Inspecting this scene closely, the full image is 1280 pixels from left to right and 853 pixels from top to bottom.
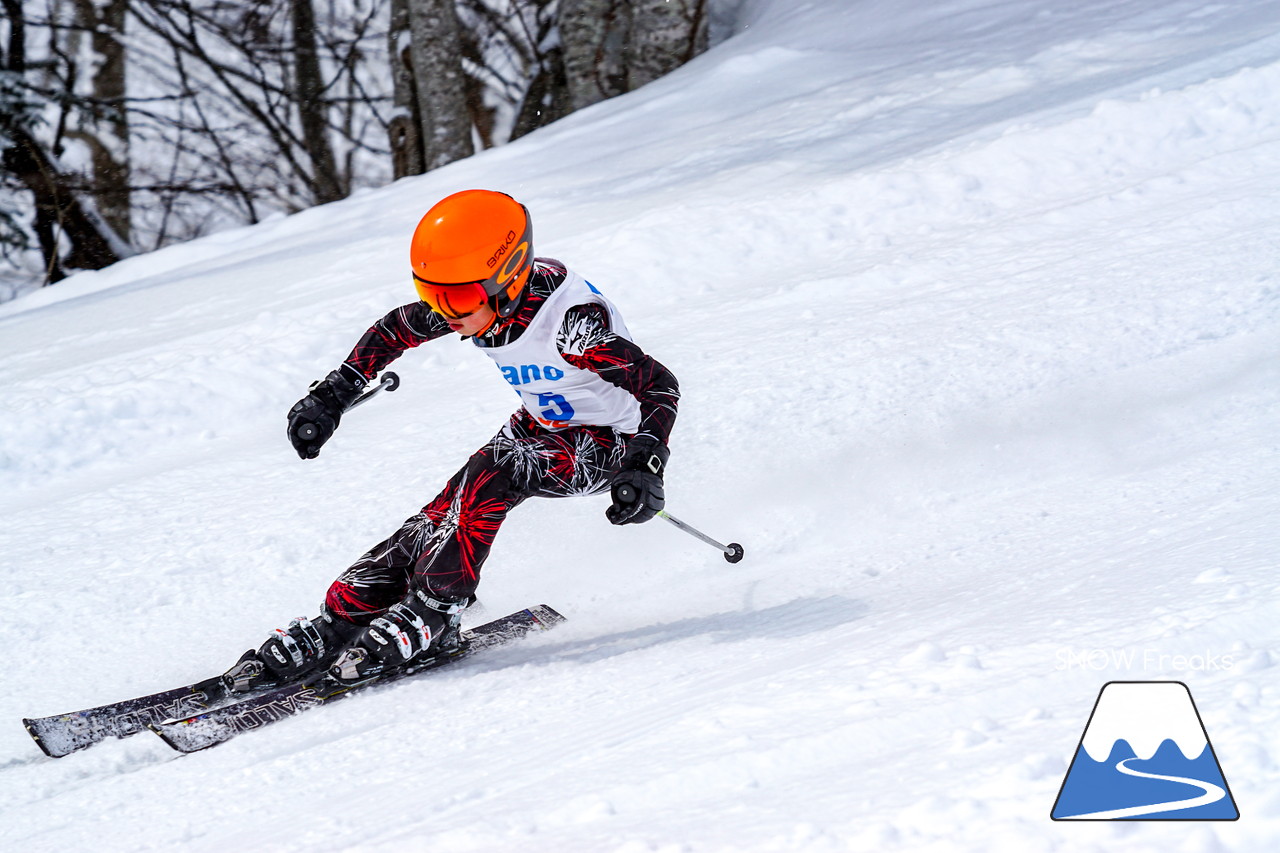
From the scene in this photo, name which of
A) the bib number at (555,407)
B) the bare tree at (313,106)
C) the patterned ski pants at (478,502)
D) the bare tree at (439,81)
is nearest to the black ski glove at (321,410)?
the patterned ski pants at (478,502)

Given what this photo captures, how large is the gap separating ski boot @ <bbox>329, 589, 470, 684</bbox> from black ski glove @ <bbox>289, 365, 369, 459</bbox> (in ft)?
1.76

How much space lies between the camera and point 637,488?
292cm

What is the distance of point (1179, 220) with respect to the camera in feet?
17.5

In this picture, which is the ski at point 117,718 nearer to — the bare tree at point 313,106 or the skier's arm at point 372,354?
the skier's arm at point 372,354

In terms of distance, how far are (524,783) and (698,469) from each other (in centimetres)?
226

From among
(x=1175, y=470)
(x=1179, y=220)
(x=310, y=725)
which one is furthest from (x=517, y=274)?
(x=1179, y=220)

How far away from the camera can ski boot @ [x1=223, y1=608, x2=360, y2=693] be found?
3.21 meters

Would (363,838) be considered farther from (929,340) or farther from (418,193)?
(418,193)

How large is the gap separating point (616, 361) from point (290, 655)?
51.9 inches

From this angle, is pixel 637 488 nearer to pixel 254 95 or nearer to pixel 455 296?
pixel 455 296

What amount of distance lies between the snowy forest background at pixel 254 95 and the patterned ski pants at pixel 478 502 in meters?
7.66

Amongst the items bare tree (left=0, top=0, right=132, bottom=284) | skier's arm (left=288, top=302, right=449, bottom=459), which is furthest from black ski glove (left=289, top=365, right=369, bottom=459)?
bare tree (left=0, top=0, right=132, bottom=284)

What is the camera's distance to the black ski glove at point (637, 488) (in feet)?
9.57

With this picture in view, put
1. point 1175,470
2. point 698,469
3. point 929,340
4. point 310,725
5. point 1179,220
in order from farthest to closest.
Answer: point 1179,220, point 929,340, point 698,469, point 1175,470, point 310,725
